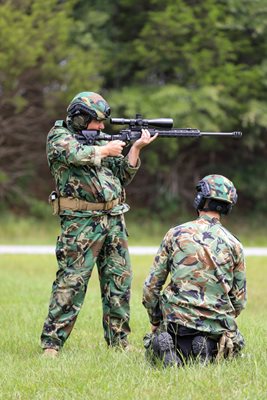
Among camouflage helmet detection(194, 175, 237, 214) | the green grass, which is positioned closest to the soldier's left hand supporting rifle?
camouflage helmet detection(194, 175, 237, 214)

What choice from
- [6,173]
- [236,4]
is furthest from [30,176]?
[236,4]

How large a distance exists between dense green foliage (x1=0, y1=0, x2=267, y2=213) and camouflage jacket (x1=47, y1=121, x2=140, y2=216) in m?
14.3

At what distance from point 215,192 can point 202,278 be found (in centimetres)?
61

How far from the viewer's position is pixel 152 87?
75.6ft

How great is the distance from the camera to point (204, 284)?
548 cm

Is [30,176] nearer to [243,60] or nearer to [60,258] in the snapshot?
[243,60]

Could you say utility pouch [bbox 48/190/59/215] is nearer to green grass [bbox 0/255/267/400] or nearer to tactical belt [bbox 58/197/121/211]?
tactical belt [bbox 58/197/121/211]

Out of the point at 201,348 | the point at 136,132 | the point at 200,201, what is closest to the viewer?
the point at 201,348

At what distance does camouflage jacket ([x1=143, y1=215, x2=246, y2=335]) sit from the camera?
5.47 meters

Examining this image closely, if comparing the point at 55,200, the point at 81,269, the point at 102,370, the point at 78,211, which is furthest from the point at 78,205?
the point at 102,370

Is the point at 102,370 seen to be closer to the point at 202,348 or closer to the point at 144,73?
the point at 202,348

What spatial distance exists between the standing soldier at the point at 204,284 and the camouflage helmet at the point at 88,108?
130 cm

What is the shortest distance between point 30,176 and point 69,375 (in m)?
19.1

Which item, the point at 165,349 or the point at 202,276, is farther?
the point at 202,276
